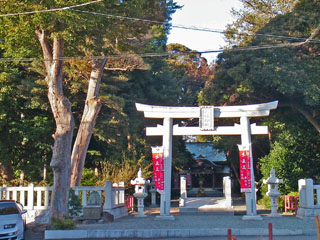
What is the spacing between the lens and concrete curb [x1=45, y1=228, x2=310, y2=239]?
1401cm

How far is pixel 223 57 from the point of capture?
27359 mm

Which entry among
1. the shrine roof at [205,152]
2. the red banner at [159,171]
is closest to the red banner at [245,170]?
the red banner at [159,171]

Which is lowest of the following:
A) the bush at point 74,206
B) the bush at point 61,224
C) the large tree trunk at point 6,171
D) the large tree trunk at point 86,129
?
the bush at point 61,224

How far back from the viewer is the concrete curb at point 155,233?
14.0m

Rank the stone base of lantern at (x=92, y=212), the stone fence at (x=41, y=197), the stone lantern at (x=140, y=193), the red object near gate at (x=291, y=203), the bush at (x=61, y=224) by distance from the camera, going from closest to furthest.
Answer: the bush at (x=61, y=224) → the stone base of lantern at (x=92, y=212) → the stone fence at (x=41, y=197) → the stone lantern at (x=140, y=193) → the red object near gate at (x=291, y=203)

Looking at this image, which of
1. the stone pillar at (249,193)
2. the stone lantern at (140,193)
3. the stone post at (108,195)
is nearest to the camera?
the stone post at (108,195)

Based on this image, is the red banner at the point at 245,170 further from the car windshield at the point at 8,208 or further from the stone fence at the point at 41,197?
the car windshield at the point at 8,208

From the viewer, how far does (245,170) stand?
19688mm

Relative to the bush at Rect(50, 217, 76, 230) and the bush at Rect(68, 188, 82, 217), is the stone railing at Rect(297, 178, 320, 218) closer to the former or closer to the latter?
the bush at Rect(68, 188, 82, 217)

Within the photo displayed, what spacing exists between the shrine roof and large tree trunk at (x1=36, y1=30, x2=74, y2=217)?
114 ft

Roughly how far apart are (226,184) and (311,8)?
11966mm

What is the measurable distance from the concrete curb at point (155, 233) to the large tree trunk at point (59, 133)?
78.0 inches

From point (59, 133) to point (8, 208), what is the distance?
348 centimetres

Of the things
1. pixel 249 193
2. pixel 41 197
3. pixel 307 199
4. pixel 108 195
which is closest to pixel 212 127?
pixel 249 193
